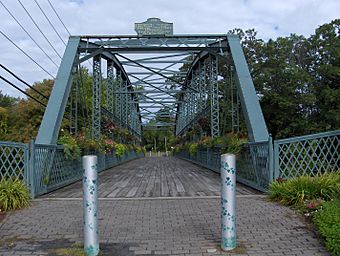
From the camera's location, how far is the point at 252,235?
4980 millimetres

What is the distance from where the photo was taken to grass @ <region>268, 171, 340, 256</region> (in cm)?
496

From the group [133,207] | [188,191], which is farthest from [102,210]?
[188,191]

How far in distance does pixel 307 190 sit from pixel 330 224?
6.95ft

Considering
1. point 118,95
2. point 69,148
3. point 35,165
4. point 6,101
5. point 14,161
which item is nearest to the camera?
point 14,161

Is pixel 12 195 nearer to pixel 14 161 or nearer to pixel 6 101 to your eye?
pixel 14 161

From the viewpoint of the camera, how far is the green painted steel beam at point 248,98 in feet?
36.8

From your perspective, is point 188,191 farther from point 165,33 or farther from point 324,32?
point 324,32

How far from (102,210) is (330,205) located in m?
3.53

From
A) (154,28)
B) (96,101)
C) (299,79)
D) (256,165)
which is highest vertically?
(154,28)

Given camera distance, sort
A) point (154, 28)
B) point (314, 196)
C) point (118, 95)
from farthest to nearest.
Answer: point (118, 95)
point (154, 28)
point (314, 196)

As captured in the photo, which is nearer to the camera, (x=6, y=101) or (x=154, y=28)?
(x=154, y=28)

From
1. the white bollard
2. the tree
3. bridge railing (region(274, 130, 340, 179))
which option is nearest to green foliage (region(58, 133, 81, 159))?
bridge railing (region(274, 130, 340, 179))

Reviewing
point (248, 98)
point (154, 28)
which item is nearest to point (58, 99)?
point (154, 28)

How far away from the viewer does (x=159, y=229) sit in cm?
532
